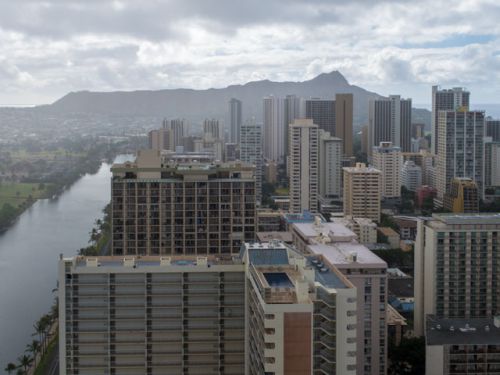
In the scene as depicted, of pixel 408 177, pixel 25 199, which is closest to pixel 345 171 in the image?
pixel 408 177

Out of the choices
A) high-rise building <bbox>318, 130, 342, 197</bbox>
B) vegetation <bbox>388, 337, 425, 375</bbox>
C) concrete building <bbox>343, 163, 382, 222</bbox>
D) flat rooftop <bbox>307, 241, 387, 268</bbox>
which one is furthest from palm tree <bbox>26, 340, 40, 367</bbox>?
high-rise building <bbox>318, 130, 342, 197</bbox>

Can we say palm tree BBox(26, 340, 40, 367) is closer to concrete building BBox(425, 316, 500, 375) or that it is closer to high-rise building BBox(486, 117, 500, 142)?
concrete building BBox(425, 316, 500, 375)

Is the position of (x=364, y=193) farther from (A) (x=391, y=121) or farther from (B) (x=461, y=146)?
(A) (x=391, y=121)

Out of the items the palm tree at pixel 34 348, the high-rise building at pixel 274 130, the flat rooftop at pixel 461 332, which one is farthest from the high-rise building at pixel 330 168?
the flat rooftop at pixel 461 332

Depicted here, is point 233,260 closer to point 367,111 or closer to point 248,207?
point 248,207

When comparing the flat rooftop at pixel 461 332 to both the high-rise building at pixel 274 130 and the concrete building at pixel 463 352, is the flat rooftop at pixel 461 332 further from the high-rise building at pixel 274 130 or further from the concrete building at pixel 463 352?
the high-rise building at pixel 274 130

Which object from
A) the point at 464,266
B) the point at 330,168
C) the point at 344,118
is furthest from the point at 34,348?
the point at 344,118
